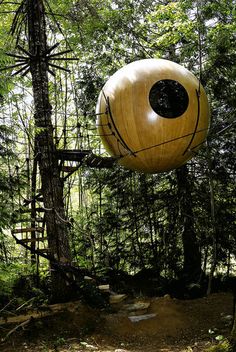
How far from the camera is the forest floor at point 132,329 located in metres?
4.18

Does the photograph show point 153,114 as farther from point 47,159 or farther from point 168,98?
point 47,159

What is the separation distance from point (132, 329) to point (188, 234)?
9.13ft

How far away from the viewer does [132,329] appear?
4773 millimetres

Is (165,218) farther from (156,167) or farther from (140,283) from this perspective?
(156,167)

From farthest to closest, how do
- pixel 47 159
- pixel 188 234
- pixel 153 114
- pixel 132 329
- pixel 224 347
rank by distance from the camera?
pixel 188 234
pixel 47 159
pixel 132 329
pixel 153 114
pixel 224 347

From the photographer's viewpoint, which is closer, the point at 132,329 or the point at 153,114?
the point at 153,114

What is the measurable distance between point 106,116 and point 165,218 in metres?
3.52

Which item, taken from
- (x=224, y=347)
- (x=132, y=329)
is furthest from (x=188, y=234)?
(x=224, y=347)

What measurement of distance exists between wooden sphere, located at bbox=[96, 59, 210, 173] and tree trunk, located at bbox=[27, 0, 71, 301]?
123cm

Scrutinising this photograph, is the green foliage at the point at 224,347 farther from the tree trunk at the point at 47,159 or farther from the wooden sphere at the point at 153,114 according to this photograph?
the tree trunk at the point at 47,159

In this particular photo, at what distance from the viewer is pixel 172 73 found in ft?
14.2

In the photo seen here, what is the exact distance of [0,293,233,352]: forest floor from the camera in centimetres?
418

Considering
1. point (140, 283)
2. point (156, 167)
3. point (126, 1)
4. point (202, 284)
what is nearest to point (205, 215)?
point (202, 284)

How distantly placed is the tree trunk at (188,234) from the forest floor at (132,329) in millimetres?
1684
